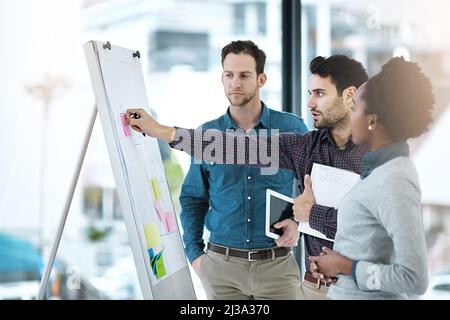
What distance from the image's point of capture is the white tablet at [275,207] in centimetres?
266

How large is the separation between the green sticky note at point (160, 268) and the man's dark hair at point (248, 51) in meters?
0.84

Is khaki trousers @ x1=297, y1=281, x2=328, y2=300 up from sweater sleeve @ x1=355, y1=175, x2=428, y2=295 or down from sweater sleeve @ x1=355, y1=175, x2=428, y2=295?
down

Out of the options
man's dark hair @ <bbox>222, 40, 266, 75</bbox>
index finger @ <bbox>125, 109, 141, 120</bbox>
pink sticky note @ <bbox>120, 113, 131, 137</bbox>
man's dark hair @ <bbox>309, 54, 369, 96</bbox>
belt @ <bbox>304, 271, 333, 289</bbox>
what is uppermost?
man's dark hair @ <bbox>222, 40, 266, 75</bbox>

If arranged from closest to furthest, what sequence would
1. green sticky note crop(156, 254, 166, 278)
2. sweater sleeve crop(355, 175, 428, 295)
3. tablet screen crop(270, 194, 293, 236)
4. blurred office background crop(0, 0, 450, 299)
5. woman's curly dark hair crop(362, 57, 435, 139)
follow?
sweater sleeve crop(355, 175, 428, 295)
woman's curly dark hair crop(362, 57, 435, 139)
green sticky note crop(156, 254, 166, 278)
tablet screen crop(270, 194, 293, 236)
blurred office background crop(0, 0, 450, 299)

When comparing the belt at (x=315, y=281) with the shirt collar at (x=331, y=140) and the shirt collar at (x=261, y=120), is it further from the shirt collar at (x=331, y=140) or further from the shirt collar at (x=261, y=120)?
the shirt collar at (x=261, y=120)

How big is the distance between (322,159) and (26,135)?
148cm

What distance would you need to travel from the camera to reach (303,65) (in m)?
3.13

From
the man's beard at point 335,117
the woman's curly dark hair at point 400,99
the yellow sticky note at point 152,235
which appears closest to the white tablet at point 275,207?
the man's beard at point 335,117

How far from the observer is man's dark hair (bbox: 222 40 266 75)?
2732 millimetres

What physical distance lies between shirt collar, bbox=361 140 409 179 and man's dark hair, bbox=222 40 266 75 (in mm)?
737

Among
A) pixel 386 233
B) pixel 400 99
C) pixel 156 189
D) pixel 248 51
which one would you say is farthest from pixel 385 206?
pixel 248 51

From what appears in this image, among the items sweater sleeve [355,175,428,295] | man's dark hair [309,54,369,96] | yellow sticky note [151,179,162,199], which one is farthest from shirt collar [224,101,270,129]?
sweater sleeve [355,175,428,295]

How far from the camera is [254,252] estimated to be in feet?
8.75

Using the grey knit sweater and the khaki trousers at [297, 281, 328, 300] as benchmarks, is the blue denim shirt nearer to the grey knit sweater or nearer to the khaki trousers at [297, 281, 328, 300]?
the khaki trousers at [297, 281, 328, 300]
